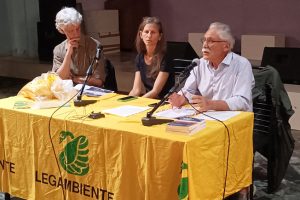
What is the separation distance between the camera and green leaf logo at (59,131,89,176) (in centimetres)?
269

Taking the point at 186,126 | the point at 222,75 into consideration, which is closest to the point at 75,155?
the point at 186,126

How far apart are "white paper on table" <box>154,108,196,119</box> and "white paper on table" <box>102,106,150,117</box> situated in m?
0.13

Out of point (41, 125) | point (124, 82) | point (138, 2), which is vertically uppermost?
point (138, 2)

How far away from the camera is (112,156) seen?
2570mm

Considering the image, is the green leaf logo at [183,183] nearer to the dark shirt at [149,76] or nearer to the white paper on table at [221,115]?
the white paper on table at [221,115]

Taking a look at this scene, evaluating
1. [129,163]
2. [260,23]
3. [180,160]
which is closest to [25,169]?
[129,163]

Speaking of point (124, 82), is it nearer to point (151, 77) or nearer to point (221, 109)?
point (151, 77)

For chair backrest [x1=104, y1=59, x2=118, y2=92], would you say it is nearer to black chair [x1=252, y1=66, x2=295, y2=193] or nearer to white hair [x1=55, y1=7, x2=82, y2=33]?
white hair [x1=55, y1=7, x2=82, y2=33]

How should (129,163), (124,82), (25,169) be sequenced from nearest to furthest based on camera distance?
(129,163) < (25,169) < (124,82)

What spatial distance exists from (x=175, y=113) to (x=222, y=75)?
41 centimetres

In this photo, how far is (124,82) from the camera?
6.45 metres

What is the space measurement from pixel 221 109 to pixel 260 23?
4.05m

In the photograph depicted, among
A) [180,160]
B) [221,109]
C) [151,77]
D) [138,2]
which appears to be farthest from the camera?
[138,2]

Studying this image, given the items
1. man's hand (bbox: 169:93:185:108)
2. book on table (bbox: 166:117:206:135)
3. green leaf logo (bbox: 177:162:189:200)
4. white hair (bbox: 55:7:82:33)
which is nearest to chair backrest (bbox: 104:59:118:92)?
white hair (bbox: 55:7:82:33)
